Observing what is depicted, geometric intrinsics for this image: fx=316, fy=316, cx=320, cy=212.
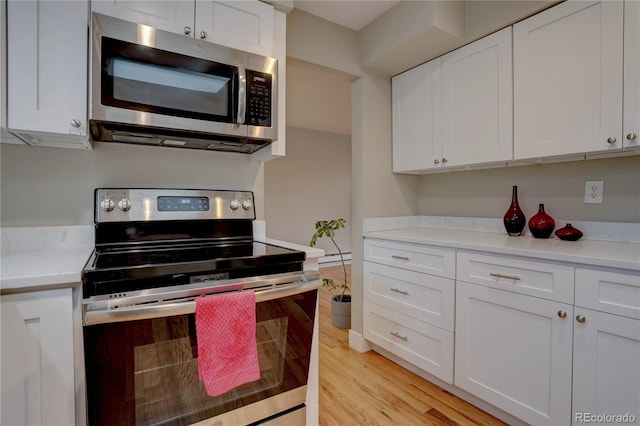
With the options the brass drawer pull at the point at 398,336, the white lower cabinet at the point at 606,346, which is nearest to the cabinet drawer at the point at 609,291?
the white lower cabinet at the point at 606,346

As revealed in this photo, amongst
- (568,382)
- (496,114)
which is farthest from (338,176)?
(568,382)

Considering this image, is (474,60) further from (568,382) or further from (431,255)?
(568,382)

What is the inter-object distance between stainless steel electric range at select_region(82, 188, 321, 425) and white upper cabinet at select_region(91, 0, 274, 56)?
714 millimetres

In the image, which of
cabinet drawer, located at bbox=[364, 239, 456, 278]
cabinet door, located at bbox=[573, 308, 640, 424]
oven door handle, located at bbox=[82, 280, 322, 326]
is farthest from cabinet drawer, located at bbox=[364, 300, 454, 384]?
oven door handle, located at bbox=[82, 280, 322, 326]

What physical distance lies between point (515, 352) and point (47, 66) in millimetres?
2235

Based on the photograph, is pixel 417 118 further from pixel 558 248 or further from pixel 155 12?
pixel 155 12

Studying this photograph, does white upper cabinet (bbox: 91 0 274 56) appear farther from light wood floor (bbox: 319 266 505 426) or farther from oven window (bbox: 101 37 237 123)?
→ light wood floor (bbox: 319 266 505 426)

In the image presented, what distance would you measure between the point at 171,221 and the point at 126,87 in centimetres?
60

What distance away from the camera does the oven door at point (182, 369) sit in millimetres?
958

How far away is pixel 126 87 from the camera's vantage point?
1.22 metres

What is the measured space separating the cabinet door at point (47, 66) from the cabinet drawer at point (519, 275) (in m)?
1.81

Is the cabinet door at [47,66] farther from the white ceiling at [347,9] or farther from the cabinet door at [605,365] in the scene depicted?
the cabinet door at [605,365]

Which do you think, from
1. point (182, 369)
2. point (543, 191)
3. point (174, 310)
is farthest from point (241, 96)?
point (543, 191)

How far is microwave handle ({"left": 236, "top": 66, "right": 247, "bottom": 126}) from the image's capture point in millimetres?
1422
